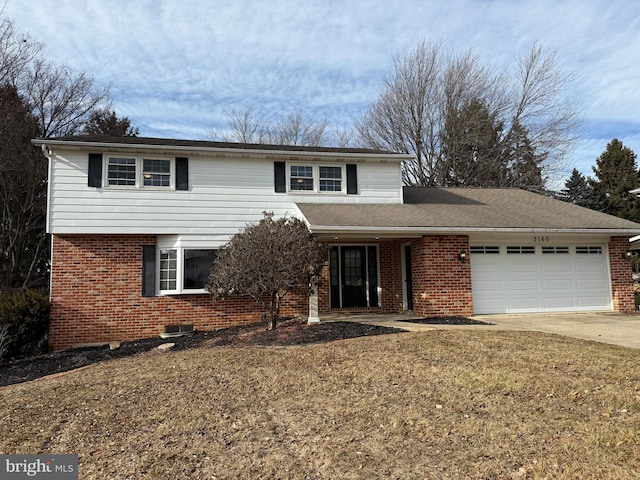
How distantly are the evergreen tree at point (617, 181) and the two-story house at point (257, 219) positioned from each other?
67.8 ft

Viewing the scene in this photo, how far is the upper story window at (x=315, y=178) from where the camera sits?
1250cm

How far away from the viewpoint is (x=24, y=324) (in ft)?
32.8

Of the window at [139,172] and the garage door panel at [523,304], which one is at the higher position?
the window at [139,172]

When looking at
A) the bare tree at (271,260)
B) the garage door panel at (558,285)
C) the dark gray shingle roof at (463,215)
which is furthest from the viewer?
the garage door panel at (558,285)

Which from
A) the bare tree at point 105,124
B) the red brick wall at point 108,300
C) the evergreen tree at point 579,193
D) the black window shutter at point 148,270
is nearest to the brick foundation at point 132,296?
the red brick wall at point 108,300

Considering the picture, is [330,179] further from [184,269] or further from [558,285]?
[558,285]

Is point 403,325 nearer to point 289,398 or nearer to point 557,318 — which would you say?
point 557,318

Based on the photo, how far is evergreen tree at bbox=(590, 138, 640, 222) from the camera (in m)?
29.5

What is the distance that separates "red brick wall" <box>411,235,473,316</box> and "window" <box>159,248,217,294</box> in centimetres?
550

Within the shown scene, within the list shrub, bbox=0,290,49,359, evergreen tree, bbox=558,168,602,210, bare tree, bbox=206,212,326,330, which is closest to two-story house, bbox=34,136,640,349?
shrub, bbox=0,290,49,359

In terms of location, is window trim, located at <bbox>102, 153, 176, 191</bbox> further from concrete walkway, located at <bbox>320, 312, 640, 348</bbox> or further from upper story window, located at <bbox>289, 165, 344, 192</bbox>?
concrete walkway, located at <bbox>320, 312, 640, 348</bbox>

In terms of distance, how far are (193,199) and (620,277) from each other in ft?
39.5

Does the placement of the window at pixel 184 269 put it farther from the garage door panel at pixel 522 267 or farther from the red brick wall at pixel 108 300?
the garage door panel at pixel 522 267

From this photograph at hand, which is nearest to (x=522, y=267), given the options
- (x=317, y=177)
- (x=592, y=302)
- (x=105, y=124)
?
(x=592, y=302)
